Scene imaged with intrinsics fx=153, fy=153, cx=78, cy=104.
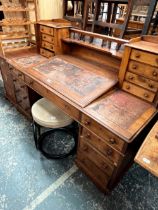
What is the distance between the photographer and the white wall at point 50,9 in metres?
1.96

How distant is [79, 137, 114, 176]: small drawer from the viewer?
119cm

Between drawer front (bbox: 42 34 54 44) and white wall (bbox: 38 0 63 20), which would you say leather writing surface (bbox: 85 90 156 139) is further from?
white wall (bbox: 38 0 63 20)

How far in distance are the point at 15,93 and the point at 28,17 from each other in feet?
3.38

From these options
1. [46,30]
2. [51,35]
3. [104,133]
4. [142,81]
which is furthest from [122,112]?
[46,30]

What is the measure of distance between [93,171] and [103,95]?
0.70 metres

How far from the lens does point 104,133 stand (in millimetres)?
1048

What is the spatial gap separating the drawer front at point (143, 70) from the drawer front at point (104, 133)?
19.6 inches

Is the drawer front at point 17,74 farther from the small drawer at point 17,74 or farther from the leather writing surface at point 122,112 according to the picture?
the leather writing surface at point 122,112

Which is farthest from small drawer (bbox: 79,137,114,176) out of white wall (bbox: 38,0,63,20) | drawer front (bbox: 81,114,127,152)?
white wall (bbox: 38,0,63,20)

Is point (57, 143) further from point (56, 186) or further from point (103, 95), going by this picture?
point (103, 95)

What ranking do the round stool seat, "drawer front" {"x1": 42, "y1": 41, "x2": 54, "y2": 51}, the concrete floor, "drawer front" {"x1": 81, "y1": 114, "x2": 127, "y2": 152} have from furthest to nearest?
"drawer front" {"x1": 42, "y1": 41, "x2": 54, "y2": 51}, the round stool seat, the concrete floor, "drawer front" {"x1": 81, "y1": 114, "x2": 127, "y2": 152}

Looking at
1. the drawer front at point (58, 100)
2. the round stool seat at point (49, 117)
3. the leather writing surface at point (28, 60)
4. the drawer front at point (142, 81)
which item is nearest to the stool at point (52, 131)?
the round stool seat at point (49, 117)

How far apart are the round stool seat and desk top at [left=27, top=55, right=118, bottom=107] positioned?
308 mm

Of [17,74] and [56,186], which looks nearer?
[56,186]
